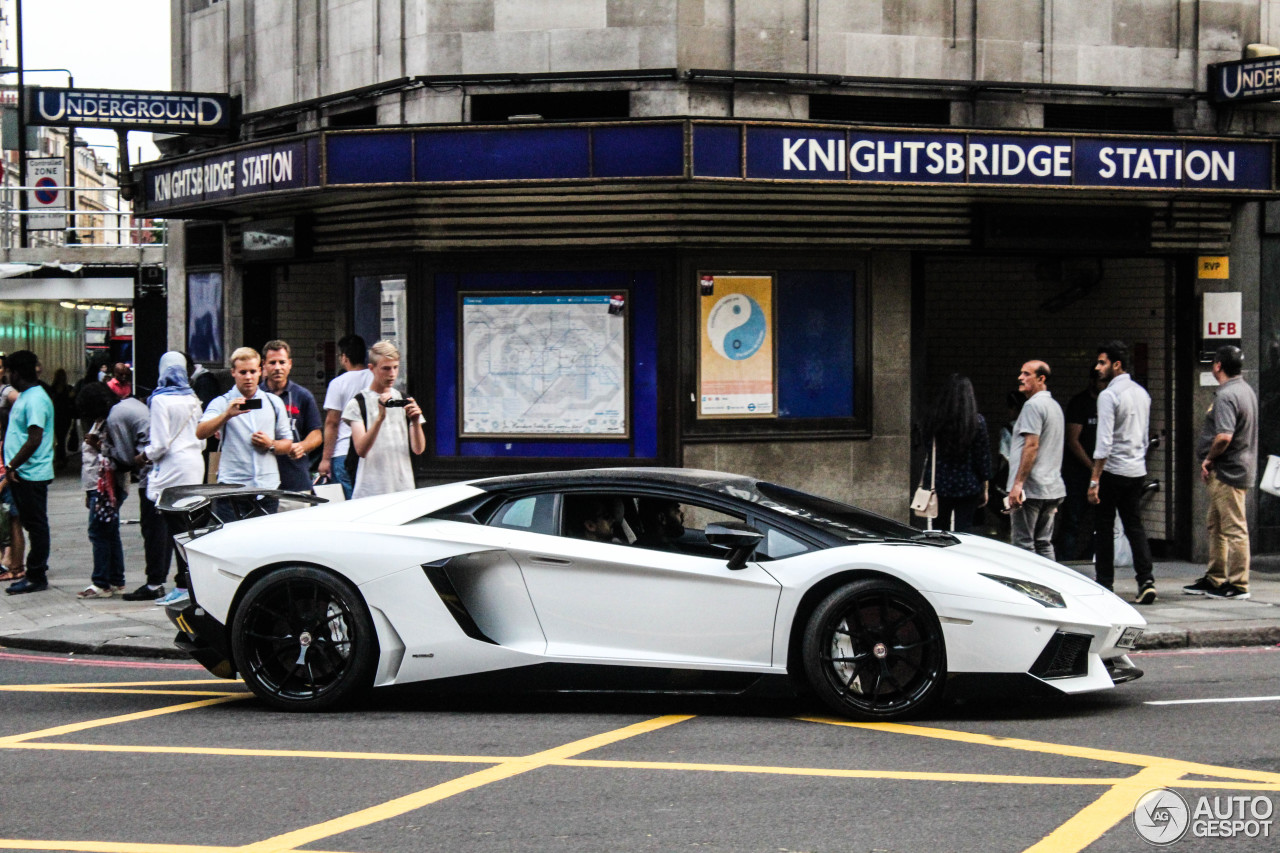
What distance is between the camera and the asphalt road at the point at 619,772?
516 cm

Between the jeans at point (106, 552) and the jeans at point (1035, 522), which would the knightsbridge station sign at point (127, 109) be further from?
the jeans at point (1035, 522)

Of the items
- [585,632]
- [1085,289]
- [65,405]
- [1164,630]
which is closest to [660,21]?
[1085,289]

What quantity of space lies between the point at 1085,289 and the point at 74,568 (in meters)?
9.61

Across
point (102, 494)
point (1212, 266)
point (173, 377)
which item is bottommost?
point (102, 494)

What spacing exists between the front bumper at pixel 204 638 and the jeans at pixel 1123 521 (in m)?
6.51

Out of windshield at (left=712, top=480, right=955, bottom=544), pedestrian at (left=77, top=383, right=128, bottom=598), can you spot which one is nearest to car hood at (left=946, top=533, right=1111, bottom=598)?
windshield at (left=712, top=480, right=955, bottom=544)

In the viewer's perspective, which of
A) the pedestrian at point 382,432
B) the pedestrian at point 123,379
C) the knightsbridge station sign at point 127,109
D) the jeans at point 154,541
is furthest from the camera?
the pedestrian at point 123,379

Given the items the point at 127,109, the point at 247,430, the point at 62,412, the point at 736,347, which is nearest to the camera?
the point at 247,430

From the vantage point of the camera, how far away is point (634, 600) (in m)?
7.22

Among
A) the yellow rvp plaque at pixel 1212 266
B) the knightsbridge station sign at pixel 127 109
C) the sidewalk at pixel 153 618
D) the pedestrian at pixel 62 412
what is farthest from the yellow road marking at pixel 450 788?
the pedestrian at pixel 62 412

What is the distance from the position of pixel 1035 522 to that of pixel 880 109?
409 centimetres

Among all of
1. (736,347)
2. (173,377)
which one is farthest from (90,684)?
(736,347)

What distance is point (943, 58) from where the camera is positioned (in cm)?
1358

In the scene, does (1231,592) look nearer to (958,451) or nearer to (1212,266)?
(958,451)
